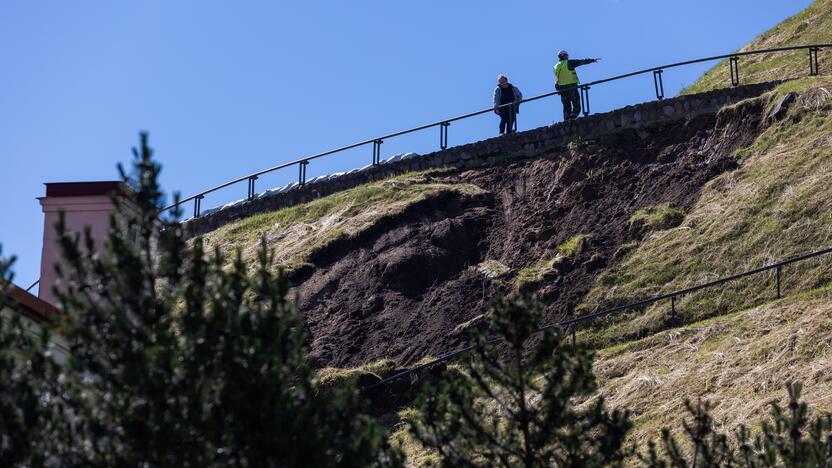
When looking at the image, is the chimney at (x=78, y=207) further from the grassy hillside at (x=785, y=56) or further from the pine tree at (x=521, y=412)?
the grassy hillside at (x=785, y=56)

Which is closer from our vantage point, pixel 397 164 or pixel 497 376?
pixel 497 376

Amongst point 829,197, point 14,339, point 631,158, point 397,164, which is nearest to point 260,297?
point 14,339

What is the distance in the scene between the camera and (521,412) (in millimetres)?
10867

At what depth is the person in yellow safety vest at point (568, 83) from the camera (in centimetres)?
3016

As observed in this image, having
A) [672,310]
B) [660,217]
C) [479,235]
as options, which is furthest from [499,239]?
[672,310]

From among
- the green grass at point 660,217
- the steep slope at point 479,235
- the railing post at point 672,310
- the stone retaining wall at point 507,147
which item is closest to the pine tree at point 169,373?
the railing post at point 672,310

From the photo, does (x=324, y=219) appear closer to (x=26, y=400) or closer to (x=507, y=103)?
(x=507, y=103)

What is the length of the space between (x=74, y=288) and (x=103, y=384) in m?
0.68

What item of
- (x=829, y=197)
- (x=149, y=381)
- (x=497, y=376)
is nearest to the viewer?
(x=149, y=381)

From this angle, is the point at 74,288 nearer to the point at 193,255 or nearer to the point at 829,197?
the point at 193,255

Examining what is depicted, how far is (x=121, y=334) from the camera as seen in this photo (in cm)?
952

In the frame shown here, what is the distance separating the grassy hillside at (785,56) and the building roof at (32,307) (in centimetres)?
1966

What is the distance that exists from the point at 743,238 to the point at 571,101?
8107 mm

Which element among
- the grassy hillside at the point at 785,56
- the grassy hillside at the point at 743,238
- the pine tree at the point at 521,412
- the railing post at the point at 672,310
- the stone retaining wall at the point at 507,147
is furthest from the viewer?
the grassy hillside at the point at 785,56
